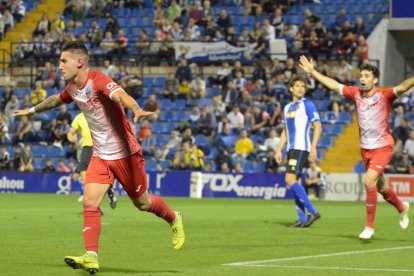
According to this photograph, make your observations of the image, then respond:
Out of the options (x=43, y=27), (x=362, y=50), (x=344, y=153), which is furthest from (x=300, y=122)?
(x=43, y=27)

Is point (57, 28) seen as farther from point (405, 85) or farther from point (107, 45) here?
point (405, 85)

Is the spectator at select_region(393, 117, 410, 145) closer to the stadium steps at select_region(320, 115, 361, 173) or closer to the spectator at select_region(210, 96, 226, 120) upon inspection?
the stadium steps at select_region(320, 115, 361, 173)

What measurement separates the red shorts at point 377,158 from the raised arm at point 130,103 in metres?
5.92

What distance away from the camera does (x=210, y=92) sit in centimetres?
3816

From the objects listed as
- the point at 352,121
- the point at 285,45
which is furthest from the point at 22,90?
the point at 352,121

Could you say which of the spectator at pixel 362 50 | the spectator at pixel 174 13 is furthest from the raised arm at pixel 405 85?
the spectator at pixel 174 13

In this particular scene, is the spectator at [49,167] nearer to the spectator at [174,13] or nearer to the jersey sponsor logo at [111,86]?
the spectator at [174,13]

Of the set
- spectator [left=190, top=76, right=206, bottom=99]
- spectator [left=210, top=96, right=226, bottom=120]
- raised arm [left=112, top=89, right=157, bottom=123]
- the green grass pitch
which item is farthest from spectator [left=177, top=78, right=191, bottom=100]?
raised arm [left=112, top=89, right=157, bottom=123]

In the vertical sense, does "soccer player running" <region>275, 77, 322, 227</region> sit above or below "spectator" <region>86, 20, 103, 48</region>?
below

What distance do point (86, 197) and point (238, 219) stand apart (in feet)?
30.9

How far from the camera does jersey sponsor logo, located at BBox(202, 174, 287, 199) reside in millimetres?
32281

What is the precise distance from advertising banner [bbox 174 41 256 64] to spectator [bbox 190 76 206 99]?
1200 mm

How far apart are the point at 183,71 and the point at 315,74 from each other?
23.2 m

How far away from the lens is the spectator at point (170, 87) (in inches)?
1512
